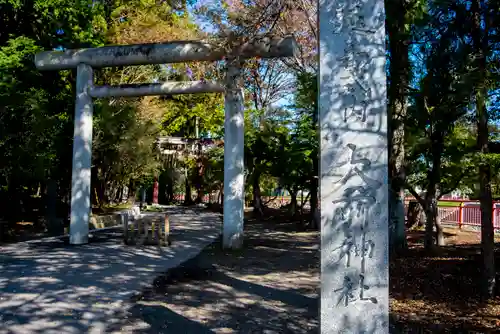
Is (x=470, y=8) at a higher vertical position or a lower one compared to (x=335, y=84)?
higher

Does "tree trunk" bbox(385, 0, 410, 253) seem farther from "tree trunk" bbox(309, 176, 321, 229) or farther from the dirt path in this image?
"tree trunk" bbox(309, 176, 321, 229)

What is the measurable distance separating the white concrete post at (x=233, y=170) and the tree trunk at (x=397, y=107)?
3.67m

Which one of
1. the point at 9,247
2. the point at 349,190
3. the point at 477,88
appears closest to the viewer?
the point at 349,190

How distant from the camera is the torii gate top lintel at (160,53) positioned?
31.4 ft

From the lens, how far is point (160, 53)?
1039 centimetres

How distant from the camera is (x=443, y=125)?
6840 mm

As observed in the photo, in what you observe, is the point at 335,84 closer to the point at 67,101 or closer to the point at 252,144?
the point at 67,101

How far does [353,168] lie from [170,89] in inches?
342

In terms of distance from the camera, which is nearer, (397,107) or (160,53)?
(397,107)

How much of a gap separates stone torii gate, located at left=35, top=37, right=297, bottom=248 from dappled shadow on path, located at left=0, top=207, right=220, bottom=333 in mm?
1242

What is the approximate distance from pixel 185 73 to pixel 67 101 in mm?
9349

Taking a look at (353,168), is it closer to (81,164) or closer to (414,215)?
(81,164)

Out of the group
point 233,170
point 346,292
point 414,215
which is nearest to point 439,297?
point 346,292

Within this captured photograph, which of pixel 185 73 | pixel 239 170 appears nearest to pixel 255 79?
pixel 185 73
